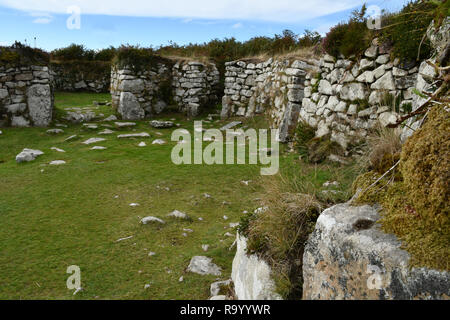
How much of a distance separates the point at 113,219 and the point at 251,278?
3.61 m

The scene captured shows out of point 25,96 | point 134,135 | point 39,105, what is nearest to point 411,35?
point 134,135

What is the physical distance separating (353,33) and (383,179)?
594 centimetres

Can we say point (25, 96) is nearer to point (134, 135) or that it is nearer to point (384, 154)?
point (134, 135)

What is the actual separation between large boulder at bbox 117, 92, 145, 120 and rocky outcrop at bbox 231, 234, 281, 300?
1197 cm

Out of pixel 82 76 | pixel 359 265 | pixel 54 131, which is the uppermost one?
pixel 82 76

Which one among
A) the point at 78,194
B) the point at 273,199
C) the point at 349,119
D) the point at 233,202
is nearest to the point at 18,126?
the point at 78,194

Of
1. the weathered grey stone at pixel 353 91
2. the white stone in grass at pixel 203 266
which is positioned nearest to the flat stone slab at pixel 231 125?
the weathered grey stone at pixel 353 91

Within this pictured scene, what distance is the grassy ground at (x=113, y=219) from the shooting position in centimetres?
421

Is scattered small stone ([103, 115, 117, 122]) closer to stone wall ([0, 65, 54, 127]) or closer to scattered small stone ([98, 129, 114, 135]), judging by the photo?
scattered small stone ([98, 129, 114, 135])

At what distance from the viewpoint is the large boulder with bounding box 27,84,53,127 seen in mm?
12891

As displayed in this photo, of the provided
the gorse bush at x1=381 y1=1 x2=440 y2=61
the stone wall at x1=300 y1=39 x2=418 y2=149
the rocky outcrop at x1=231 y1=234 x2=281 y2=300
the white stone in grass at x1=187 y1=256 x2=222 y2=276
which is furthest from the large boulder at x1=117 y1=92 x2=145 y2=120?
the rocky outcrop at x1=231 y1=234 x2=281 y2=300

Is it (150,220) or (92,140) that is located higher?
(92,140)

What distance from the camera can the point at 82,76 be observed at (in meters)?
21.7

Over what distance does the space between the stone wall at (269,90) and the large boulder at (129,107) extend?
3.72 metres
